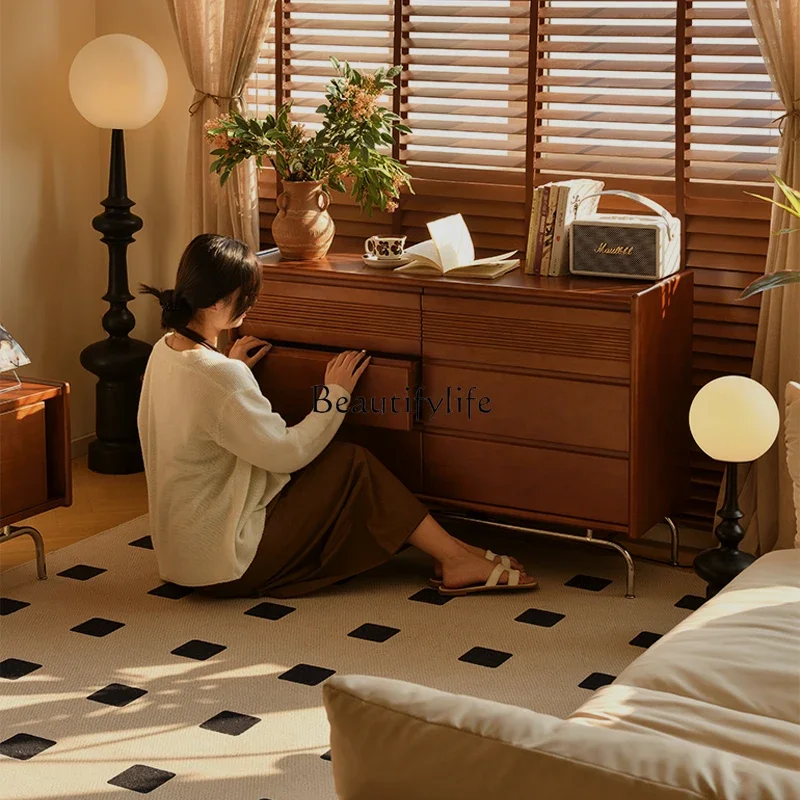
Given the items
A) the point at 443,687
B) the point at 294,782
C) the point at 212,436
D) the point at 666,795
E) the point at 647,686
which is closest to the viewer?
the point at 666,795

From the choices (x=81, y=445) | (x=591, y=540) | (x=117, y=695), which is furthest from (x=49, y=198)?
(x=591, y=540)

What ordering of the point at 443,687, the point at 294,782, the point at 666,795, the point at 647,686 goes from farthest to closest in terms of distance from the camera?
the point at 443,687, the point at 294,782, the point at 647,686, the point at 666,795

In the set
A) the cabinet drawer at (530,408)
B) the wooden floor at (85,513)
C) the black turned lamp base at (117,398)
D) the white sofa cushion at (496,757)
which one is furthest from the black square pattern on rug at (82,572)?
the white sofa cushion at (496,757)

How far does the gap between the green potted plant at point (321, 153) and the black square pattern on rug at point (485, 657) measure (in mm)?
1453

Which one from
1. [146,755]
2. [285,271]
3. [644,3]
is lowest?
[146,755]

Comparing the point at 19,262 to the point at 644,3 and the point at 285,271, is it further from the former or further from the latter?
the point at 644,3

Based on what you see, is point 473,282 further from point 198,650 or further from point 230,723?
point 230,723

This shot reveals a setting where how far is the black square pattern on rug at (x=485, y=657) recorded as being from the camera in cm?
325

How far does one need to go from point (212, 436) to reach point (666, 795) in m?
2.50

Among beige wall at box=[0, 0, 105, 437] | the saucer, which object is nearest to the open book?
the saucer

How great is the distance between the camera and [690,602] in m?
3.70

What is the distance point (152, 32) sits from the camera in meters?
4.83

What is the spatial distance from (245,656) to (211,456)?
23.6 inches

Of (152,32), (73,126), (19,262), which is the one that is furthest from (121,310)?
(152,32)
